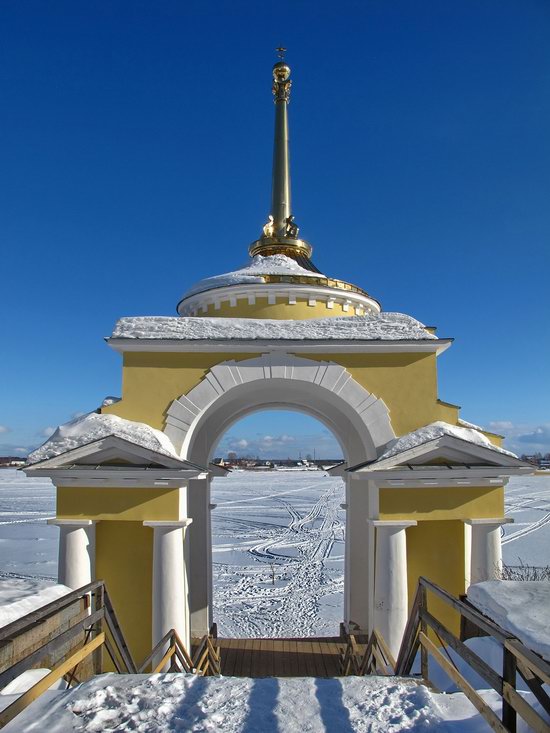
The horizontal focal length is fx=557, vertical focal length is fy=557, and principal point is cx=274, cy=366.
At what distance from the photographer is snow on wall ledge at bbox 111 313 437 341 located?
773 cm

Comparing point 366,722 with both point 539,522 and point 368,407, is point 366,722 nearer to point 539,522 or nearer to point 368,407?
point 368,407

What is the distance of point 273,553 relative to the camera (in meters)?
19.6

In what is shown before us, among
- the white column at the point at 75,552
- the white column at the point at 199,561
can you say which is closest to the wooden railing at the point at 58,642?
the white column at the point at 75,552

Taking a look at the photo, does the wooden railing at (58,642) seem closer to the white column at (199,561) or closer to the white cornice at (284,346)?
the white cornice at (284,346)

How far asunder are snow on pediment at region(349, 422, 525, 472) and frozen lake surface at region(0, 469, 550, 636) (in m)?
6.41

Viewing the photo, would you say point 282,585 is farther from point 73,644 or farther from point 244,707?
point 244,707

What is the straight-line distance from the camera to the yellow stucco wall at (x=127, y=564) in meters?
7.60

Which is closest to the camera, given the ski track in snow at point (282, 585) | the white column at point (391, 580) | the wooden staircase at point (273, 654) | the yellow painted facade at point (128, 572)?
the wooden staircase at point (273, 654)

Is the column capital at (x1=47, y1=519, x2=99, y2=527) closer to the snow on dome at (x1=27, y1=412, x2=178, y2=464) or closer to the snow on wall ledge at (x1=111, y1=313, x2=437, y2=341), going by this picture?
the snow on dome at (x1=27, y1=412, x2=178, y2=464)

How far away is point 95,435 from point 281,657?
4.81 m

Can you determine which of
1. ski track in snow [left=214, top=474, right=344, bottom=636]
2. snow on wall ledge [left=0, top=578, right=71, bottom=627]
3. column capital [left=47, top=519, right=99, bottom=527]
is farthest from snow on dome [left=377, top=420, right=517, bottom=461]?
ski track in snow [left=214, top=474, right=344, bottom=636]

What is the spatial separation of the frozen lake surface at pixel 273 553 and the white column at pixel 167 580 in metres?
5.12

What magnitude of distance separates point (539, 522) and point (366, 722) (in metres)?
26.6

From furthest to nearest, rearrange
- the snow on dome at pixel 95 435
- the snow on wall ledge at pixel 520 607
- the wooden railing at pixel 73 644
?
the snow on dome at pixel 95 435 → the snow on wall ledge at pixel 520 607 → the wooden railing at pixel 73 644
